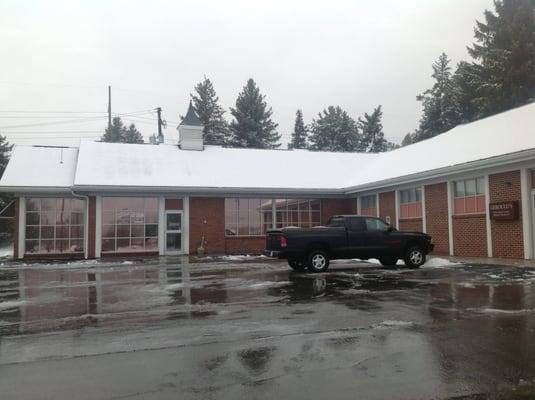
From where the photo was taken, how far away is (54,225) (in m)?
23.8

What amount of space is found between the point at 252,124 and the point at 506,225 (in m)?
44.0

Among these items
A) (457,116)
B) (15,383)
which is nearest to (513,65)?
(457,116)

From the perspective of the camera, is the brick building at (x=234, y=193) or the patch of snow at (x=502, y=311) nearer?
the patch of snow at (x=502, y=311)

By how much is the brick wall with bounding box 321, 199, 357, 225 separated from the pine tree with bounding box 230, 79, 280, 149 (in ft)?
106

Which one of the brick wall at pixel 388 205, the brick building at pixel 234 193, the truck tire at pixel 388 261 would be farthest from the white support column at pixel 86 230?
the brick wall at pixel 388 205

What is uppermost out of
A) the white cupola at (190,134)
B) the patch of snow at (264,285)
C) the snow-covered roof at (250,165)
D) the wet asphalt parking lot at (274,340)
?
the white cupola at (190,134)

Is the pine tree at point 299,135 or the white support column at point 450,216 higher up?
the pine tree at point 299,135

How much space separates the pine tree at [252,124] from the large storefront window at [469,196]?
40.7m

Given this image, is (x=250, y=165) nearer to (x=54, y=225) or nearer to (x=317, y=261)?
(x=54, y=225)

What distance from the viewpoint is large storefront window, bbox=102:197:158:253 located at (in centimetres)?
2361

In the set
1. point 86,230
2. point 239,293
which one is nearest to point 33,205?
point 86,230

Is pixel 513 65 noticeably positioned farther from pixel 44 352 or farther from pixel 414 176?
pixel 44 352

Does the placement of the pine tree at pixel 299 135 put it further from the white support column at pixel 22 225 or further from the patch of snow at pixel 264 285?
the patch of snow at pixel 264 285

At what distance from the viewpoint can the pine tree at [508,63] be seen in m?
37.9
